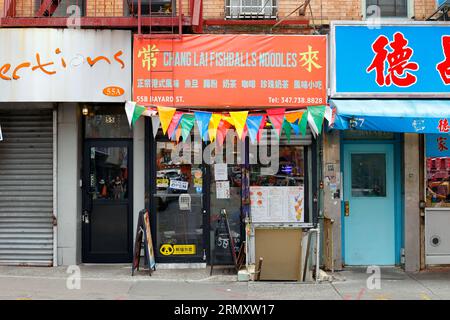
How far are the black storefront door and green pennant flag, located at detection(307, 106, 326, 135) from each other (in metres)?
3.29

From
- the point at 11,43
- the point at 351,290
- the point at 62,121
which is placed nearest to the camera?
the point at 351,290

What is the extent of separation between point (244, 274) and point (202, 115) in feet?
8.58

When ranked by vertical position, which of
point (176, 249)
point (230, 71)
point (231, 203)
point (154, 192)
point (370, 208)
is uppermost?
point (230, 71)

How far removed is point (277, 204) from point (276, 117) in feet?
5.74

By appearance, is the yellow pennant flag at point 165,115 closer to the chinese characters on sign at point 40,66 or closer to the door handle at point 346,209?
the chinese characters on sign at point 40,66

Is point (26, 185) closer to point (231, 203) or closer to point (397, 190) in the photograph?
point (231, 203)

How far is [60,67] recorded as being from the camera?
9.30 meters

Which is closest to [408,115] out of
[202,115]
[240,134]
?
[240,134]

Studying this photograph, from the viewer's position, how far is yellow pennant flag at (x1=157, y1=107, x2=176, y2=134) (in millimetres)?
9156

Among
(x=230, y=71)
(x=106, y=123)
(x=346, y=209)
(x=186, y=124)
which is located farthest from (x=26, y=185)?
(x=346, y=209)

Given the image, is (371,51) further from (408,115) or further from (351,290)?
(351,290)

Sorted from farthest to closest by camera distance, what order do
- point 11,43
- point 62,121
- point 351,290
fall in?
point 62,121 → point 11,43 → point 351,290

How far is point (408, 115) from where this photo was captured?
9141 mm

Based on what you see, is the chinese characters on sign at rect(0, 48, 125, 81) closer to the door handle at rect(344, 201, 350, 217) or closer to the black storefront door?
the black storefront door
